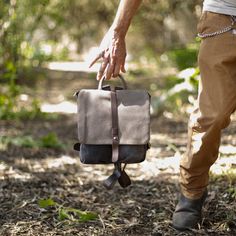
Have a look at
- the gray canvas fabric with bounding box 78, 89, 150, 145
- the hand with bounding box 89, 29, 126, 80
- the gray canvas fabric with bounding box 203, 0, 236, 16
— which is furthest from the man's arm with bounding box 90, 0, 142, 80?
the gray canvas fabric with bounding box 203, 0, 236, 16

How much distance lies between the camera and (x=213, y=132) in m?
2.64

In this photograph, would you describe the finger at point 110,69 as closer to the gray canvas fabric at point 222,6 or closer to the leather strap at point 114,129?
the leather strap at point 114,129

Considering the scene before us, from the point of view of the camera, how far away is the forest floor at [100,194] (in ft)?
9.71

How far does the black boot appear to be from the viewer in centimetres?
290

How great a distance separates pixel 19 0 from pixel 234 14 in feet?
15.9

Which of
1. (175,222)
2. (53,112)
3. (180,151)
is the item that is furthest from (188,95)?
(175,222)

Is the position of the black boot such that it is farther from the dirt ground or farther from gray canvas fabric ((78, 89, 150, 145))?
gray canvas fabric ((78, 89, 150, 145))

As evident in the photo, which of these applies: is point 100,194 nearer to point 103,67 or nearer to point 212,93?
point 103,67

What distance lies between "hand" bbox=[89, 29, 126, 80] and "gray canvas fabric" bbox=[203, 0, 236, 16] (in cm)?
46

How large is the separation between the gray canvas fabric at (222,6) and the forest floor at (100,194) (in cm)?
112

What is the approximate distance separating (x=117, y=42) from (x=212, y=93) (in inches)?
21.3

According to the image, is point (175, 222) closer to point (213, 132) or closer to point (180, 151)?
point (213, 132)

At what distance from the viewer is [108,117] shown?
2.76 meters

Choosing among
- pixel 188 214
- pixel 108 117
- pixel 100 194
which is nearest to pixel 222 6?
pixel 108 117
